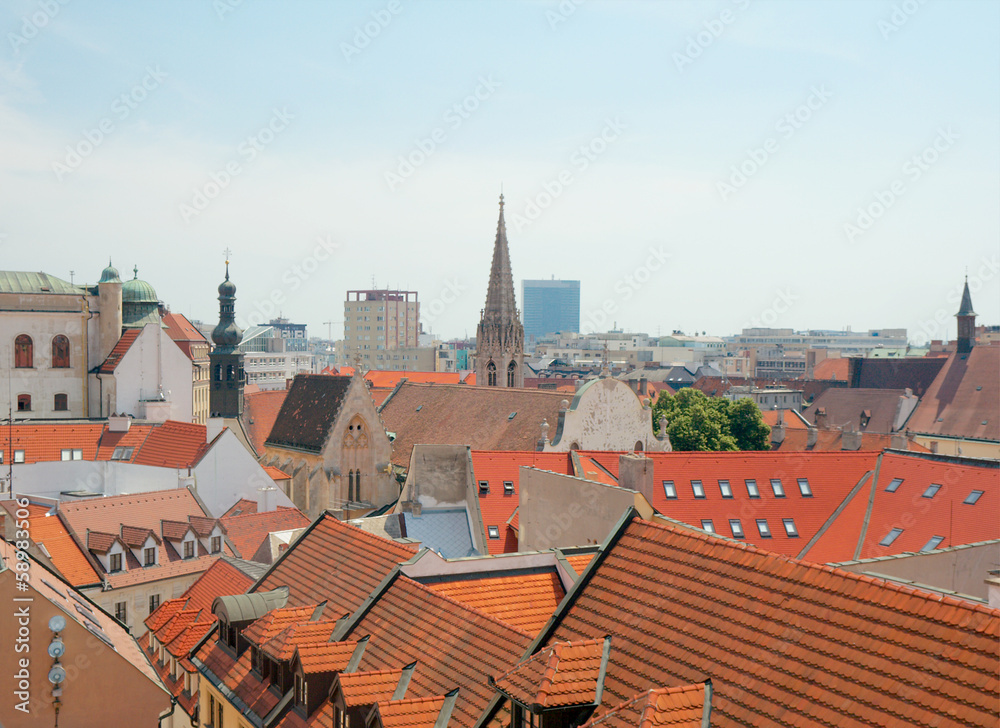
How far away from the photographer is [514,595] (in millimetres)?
16688

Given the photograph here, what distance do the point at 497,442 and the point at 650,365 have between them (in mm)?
145577

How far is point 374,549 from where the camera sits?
18.7 meters

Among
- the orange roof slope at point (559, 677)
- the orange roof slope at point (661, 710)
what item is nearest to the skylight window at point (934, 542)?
the orange roof slope at point (559, 677)

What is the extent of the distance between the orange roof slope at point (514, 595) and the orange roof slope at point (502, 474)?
22.6 meters

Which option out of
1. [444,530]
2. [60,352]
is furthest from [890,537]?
[60,352]

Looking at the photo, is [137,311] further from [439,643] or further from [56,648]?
[439,643]

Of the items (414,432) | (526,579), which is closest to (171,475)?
(414,432)

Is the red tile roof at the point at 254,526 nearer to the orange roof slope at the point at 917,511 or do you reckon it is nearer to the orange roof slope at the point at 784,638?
the orange roof slope at the point at 917,511

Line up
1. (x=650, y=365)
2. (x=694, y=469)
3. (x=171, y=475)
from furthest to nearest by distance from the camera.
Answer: (x=650, y=365) < (x=171, y=475) < (x=694, y=469)

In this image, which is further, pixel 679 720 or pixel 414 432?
pixel 414 432

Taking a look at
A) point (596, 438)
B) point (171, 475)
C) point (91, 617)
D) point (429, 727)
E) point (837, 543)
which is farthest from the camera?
point (596, 438)

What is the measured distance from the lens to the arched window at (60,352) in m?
61.9

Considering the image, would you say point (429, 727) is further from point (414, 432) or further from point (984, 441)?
point (984, 441)

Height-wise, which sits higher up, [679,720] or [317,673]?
[679,720]
